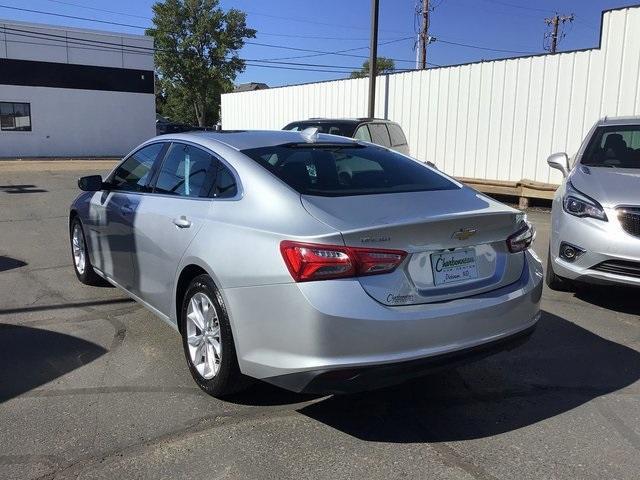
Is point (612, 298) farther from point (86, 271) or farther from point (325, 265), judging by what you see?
point (86, 271)

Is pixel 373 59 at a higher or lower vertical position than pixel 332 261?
higher

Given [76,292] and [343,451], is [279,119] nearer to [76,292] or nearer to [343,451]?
[76,292]

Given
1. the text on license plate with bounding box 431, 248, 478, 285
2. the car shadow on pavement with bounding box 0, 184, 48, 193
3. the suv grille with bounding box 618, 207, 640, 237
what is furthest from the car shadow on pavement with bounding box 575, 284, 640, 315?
the car shadow on pavement with bounding box 0, 184, 48, 193

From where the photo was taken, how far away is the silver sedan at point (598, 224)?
495 cm

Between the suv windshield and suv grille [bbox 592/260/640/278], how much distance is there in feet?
4.83

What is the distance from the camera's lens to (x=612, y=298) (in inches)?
235

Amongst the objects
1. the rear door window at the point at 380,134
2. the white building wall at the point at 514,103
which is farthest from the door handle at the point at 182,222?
the white building wall at the point at 514,103

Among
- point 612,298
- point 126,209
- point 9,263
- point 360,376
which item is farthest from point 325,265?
point 9,263

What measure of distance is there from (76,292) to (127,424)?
9.46 ft

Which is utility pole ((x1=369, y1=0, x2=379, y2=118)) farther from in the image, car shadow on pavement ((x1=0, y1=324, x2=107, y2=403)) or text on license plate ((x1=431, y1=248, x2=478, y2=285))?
text on license plate ((x1=431, y1=248, x2=478, y2=285))

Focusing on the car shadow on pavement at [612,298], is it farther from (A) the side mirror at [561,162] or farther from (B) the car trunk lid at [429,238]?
(B) the car trunk lid at [429,238]

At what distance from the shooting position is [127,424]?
335 centimetres

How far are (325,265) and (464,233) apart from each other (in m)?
0.81

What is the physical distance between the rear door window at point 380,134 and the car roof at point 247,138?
6.48m
